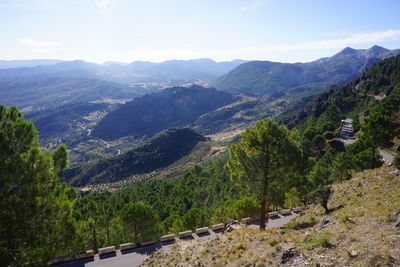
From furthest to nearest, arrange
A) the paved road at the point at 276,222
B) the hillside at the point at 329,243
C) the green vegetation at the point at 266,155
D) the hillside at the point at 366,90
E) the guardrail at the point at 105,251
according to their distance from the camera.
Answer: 1. the hillside at the point at 366,90
2. the paved road at the point at 276,222
3. the guardrail at the point at 105,251
4. the green vegetation at the point at 266,155
5. the hillside at the point at 329,243

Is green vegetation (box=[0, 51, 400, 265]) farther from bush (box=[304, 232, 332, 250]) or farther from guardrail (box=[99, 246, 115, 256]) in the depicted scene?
guardrail (box=[99, 246, 115, 256])

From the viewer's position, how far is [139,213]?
26.3 m

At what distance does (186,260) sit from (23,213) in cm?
1061

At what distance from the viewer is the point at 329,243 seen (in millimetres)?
11797

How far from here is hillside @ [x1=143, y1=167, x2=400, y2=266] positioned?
10.3m

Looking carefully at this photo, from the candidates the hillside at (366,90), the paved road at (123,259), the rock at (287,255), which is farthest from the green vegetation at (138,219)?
the hillside at (366,90)

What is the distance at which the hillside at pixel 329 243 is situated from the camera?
10273 millimetres

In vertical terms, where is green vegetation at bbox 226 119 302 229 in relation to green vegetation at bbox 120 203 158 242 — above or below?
above

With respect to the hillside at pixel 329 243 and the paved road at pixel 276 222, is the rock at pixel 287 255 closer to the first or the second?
the hillside at pixel 329 243

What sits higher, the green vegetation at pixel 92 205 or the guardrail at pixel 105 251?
the green vegetation at pixel 92 205

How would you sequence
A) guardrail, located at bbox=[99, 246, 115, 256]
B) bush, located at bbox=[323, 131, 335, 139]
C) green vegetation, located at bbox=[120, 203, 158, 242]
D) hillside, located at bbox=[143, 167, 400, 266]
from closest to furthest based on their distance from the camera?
1. hillside, located at bbox=[143, 167, 400, 266]
2. guardrail, located at bbox=[99, 246, 115, 256]
3. green vegetation, located at bbox=[120, 203, 158, 242]
4. bush, located at bbox=[323, 131, 335, 139]

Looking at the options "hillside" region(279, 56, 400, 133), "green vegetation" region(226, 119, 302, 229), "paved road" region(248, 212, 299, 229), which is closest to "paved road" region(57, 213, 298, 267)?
"paved road" region(248, 212, 299, 229)

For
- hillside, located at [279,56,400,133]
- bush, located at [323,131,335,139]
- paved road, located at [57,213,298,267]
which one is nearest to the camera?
paved road, located at [57,213,298,267]

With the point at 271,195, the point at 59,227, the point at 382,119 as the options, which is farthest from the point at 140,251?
the point at 382,119
